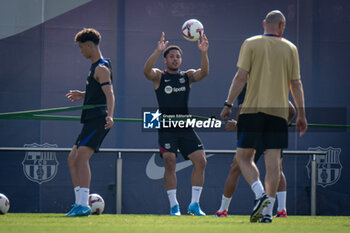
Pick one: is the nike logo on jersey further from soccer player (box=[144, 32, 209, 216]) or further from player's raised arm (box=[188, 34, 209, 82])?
player's raised arm (box=[188, 34, 209, 82])

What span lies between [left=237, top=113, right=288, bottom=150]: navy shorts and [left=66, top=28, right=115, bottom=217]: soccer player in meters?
1.31

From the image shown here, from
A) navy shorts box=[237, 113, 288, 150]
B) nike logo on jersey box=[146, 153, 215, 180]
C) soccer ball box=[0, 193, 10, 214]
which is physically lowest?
soccer ball box=[0, 193, 10, 214]

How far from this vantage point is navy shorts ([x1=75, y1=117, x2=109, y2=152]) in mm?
5785

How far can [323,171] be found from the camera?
8.91 m

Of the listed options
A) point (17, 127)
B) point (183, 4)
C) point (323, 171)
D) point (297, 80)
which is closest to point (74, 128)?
point (17, 127)

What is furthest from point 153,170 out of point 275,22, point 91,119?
point 275,22

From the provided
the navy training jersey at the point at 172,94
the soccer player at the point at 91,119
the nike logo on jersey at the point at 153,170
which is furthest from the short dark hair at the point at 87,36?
the nike logo on jersey at the point at 153,170

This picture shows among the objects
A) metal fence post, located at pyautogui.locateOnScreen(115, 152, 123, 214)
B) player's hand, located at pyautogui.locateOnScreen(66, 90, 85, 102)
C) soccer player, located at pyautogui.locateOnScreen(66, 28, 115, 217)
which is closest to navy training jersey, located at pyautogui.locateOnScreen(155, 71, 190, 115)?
player's hand, located at pyautogui.locateOnScreen(66, 90, 85, 102)

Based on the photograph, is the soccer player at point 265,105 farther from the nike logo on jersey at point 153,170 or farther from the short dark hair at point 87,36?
the nike logo on jersey at point 153,170

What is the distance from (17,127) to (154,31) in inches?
84.8

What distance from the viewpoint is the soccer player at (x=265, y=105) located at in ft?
16.2

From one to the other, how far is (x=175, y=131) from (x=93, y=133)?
1188 millimetres

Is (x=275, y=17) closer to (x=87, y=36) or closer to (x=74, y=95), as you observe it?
(x=87, y=36)

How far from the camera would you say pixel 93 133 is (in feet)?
19.1
